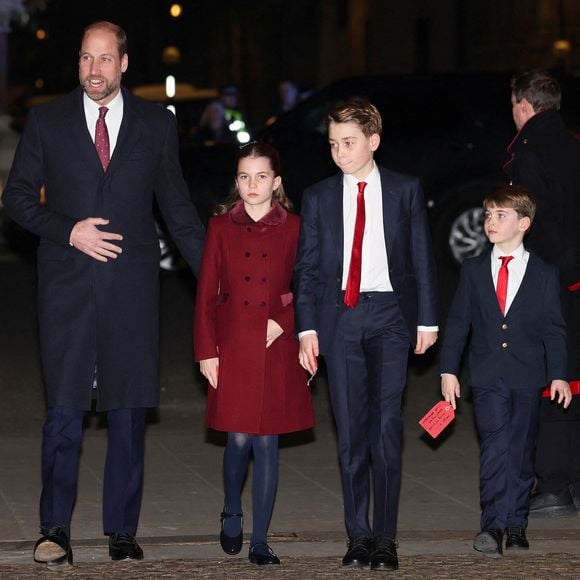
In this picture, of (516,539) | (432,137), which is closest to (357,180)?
(516,539)

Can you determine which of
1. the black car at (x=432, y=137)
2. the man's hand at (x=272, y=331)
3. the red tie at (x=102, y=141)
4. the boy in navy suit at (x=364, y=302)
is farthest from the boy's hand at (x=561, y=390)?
the black car at (x=432, y=137)

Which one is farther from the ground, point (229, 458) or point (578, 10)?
point (578, 10)

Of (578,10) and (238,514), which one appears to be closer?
(238,514)

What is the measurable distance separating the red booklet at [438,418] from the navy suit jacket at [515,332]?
0.58 feet

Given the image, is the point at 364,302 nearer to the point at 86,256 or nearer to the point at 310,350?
the point at 310,350

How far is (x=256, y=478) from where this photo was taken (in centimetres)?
667

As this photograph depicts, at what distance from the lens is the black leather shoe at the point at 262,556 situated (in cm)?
654

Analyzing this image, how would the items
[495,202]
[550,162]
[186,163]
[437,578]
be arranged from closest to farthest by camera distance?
1. [437,578]
2. [495,202]
3. [550,162]
4. [186,163]

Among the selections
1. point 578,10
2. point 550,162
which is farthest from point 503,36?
point 550,162

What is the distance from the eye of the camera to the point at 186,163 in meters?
16.6

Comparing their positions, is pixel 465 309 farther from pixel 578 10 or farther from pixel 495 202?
pixel 578 10

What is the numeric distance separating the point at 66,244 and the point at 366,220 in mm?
1230

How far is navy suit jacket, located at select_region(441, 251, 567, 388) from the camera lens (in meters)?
6.86

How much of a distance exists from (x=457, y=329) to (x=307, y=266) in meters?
0.80
